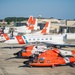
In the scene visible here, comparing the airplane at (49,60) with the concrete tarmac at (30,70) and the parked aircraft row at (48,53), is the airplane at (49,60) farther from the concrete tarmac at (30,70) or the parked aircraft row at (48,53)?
the concrete tarmac at (30,70)

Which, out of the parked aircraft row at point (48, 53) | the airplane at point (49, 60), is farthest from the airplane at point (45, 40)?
the airplane at point (49, 60)

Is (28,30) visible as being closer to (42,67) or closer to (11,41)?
(11,41)

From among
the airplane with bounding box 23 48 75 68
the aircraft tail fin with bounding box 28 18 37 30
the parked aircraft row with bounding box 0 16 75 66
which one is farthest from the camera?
the aircraft tail fin with bounding box 28 18 37 30

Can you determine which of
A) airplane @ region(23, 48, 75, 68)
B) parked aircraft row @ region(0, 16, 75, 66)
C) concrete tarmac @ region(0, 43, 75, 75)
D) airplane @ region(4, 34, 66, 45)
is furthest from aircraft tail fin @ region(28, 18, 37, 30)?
airplane @ region(23, 48, 75, 68)

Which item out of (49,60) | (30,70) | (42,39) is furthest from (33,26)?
(30,70)

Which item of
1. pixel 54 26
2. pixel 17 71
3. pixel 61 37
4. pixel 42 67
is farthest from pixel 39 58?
pixel 54 26

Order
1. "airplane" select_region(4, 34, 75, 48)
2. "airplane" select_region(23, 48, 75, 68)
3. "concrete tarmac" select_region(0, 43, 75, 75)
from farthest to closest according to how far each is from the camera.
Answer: "airplane" select_region(4, 34, 75, 48), "airplane" select_region(23, 48, 75, 68), "concrete tarmac" select_region(0, 43, 75, 75)

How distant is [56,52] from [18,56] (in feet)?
24.2

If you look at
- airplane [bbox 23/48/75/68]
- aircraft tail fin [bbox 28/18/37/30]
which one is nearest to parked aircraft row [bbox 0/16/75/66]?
airplane [bbox 23/48/75/68]

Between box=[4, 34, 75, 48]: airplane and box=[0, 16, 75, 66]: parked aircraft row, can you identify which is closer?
box=[0, 16, 75, 66]: parked aircraft row

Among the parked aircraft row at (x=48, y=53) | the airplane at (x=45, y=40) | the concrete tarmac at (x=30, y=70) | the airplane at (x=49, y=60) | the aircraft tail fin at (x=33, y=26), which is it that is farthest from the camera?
the aircraft tail fin at (x=33, y=26)

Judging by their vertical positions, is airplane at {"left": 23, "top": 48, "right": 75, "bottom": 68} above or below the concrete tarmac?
above

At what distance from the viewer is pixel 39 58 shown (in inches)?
1158

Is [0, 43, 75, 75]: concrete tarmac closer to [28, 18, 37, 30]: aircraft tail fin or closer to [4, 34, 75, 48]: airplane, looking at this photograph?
[4, 34, 75, 48]: airplane
